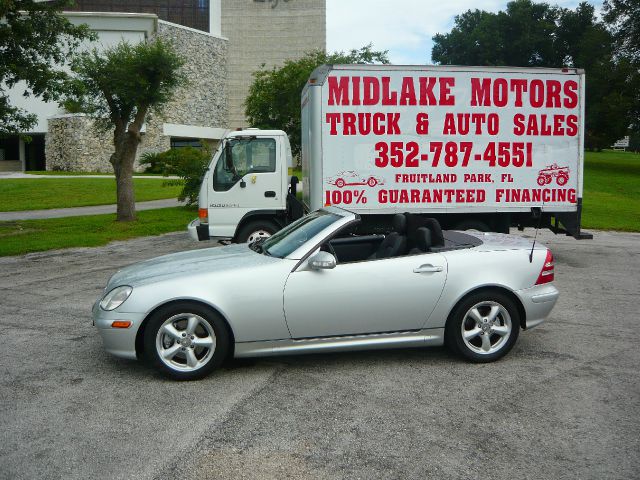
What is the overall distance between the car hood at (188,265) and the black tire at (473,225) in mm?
5623

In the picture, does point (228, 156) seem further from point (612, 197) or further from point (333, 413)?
point (612, 197)

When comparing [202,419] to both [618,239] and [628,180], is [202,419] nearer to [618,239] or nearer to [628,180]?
[618,239]

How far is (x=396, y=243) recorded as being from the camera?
6051mm

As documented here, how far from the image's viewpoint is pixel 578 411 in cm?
473

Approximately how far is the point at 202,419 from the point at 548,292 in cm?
326

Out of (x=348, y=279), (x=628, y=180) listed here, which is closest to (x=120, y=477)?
(x=348, y=279)

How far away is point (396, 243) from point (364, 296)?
74 centimetres

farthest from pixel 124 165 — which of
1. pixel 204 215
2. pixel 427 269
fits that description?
pixel 427 269

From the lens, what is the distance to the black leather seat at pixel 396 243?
600 centimetres

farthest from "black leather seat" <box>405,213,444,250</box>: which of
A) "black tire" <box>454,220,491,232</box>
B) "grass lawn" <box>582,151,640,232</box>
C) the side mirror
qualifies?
"grass lawn" <box>582,151,640,232</box>

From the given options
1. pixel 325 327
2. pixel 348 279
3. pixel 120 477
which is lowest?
pixel 120 477

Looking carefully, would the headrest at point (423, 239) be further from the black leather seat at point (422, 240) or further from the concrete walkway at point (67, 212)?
the concrete walkway at point (67, 212)

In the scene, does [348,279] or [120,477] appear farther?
[348,279]

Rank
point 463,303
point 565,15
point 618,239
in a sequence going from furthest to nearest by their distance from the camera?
point 565,15 → point 618,239 → point 463,303
